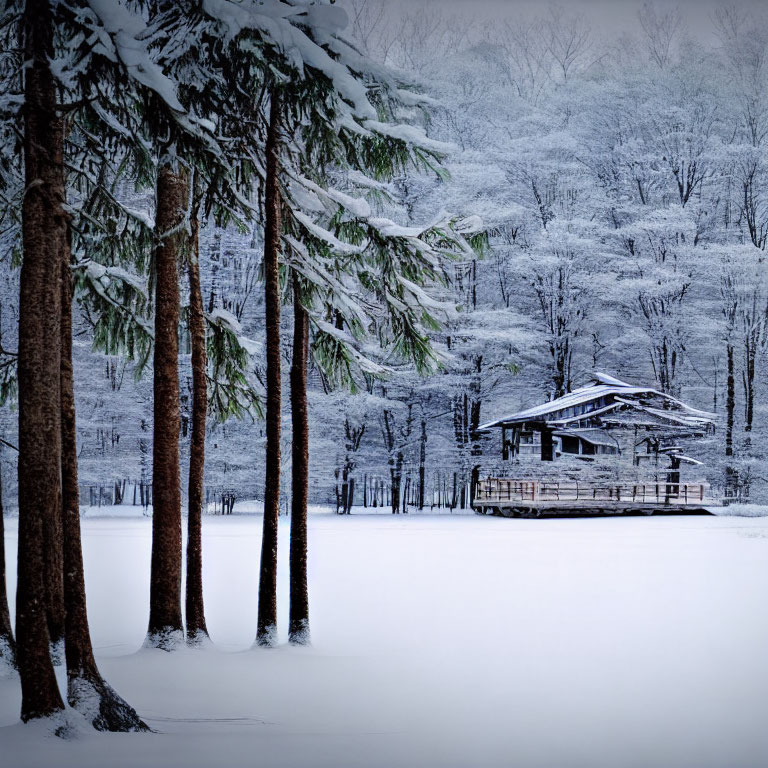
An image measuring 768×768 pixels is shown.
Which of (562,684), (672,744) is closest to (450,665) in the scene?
(562,684)

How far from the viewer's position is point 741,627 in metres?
10.0

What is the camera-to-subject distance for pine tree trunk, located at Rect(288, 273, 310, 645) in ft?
29.6

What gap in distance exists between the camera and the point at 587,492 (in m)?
27.3

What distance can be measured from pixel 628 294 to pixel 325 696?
26634 millimetres

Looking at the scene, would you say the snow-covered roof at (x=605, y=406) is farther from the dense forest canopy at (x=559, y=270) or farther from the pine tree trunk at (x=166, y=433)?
the pine tree trunk at (x=166, y=433)

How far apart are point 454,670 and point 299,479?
2495mm

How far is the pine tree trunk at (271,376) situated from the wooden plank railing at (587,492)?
60.0 feet

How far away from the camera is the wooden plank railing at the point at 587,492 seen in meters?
26.8

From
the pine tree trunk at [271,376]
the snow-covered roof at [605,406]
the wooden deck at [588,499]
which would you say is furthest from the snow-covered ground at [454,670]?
the snow-covered roof at [605,406]

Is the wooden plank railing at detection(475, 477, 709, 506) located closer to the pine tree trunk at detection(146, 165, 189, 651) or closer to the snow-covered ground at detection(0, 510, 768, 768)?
the snow-covered ground at detection(0, 510, 768, 768)

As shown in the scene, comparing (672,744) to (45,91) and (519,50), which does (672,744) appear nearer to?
(45,91)

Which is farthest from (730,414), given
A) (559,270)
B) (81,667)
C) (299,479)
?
(81,667)

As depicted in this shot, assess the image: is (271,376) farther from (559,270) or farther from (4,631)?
(559,270)

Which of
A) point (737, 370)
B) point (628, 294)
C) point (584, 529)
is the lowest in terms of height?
point (584, 529)
